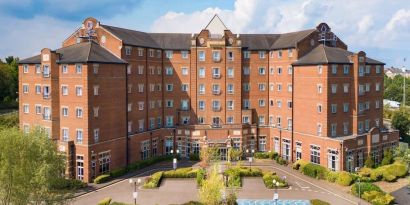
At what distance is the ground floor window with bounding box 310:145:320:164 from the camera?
171ft

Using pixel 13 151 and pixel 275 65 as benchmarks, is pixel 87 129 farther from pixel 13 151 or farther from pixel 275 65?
pixel 275 65

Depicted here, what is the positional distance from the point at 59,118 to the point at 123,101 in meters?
8.02

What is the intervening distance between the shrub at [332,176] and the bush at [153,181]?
1997cm

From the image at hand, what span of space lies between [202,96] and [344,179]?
24.6 meters

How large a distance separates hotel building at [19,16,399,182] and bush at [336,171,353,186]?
9.24 ft

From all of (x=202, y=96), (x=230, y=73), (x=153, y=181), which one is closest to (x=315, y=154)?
(x=230, y=73)

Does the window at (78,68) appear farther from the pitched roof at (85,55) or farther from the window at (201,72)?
the window at (201,72)

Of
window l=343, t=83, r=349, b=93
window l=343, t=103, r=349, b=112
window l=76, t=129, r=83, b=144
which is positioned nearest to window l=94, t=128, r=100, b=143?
window l=76, t=129, r=83, b=144

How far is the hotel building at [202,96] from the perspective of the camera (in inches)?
1855

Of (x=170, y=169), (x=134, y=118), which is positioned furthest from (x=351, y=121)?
(x=134, y=118)

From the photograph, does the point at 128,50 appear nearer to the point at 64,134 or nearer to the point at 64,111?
the point at 64,111

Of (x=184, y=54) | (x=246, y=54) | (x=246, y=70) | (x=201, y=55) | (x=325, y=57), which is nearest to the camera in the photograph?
(x=325, y=57)

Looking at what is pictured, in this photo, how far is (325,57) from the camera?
51719mm

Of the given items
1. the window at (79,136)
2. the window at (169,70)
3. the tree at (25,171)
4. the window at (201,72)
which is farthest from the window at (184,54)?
the tree at (25,171)
